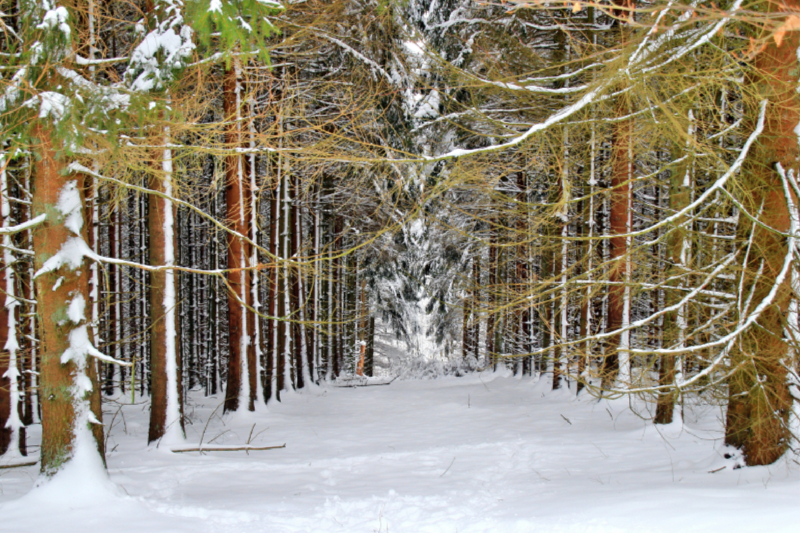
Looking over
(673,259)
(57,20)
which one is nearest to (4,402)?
(57,20)

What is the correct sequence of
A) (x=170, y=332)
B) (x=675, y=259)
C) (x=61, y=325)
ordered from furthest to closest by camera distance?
(x=170, y=332), (x=675, y=259), (x=61, y=325)

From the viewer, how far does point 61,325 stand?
5.68m

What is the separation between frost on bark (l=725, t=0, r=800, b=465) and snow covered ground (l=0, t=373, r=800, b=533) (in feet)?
1.28

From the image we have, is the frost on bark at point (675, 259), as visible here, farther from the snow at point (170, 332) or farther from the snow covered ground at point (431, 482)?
the snow at point (170, 332)

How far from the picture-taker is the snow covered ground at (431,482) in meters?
4.68

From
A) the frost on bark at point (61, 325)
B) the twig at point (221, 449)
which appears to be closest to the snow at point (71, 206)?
the frost on bark at point (61, 325)

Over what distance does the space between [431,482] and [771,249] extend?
15.4 feet

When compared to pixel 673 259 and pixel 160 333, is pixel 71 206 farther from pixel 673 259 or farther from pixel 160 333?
pixel 673 259

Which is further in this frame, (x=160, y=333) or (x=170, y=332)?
(x=170, y=332)

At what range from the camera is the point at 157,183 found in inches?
331

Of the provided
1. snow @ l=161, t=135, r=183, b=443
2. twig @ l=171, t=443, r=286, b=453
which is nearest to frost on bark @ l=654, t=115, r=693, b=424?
twig @ l=171, t=443, r=286, b=453

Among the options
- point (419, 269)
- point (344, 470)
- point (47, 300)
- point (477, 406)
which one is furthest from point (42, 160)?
point (419, 269)

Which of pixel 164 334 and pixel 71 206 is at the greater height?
pixel 71 206

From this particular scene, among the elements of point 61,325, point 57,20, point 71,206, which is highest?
point 57,20
